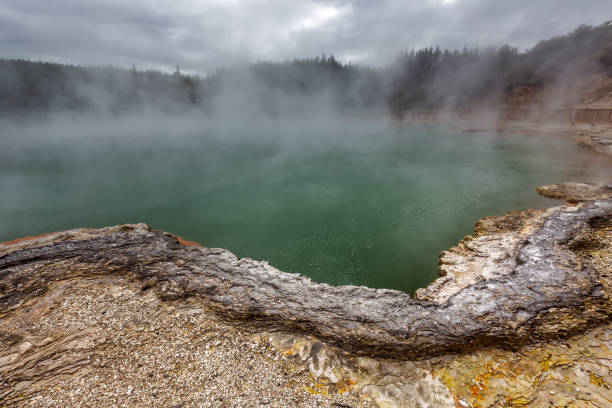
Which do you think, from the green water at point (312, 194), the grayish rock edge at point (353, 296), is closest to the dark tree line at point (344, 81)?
the green water at point (312, 194)


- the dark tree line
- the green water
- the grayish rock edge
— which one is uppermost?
the dark tree line

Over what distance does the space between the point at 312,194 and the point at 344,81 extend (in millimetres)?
42569

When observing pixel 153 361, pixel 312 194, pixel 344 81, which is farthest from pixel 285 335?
pixel 344 81

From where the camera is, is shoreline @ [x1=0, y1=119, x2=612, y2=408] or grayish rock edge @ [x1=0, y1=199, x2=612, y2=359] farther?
grayish rock edge @ [x1=0, y1=199, x2=612, y2=359]

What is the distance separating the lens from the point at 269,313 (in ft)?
9.71

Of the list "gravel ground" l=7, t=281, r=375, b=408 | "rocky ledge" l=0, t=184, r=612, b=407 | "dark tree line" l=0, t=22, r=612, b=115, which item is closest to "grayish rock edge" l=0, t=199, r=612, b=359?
"rocky ledge" l=0, t=184, r=612, b=407

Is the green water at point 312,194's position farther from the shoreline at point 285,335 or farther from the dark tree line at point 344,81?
the dark tree line at point 344,81

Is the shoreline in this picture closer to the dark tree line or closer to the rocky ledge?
the rocky ledge

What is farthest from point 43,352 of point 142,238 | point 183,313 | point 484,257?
point 484,257

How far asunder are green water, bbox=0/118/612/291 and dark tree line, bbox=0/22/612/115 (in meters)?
17.7

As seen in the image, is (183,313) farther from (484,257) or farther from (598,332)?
(484,257)

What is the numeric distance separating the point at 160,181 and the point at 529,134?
25413 millimetres

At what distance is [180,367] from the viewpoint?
2.37 meters

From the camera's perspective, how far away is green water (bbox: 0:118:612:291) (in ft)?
19.5
